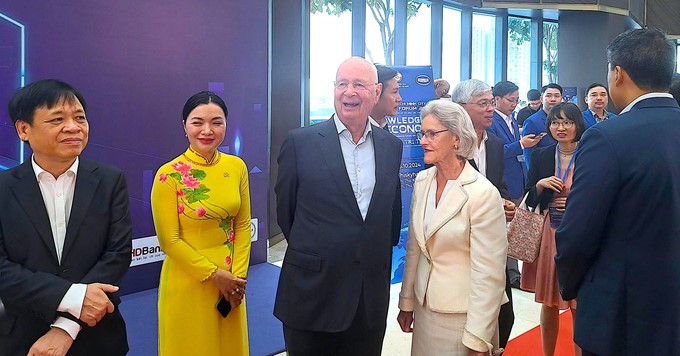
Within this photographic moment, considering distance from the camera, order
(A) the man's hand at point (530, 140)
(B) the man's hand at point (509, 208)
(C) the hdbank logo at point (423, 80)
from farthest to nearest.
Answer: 1. (C) the hdbank logo at point (423, 80)
2. (A) the man's hand at point (530, 140)
3. (B) the man's hand at point (509, 208)

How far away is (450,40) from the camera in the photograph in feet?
31.9

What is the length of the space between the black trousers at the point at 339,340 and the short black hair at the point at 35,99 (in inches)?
44.8

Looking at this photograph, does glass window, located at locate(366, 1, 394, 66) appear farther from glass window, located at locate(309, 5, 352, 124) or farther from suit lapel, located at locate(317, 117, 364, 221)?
suit lapel, located at locate(317, 117, 364, 221)

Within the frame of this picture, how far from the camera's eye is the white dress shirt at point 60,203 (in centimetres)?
156

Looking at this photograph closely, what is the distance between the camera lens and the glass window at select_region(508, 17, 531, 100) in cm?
1122

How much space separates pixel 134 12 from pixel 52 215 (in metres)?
2.57

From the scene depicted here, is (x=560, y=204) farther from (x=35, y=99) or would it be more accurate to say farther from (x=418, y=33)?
(x=418, y=33)

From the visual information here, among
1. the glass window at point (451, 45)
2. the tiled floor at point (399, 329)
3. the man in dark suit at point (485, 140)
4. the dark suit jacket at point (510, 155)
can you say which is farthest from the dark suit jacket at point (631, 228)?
the glass window at point (451, 45)

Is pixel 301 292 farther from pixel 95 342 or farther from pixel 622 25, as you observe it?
pixel 622 25

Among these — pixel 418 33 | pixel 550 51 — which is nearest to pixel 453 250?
pixel 418 33

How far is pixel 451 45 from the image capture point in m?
9.76

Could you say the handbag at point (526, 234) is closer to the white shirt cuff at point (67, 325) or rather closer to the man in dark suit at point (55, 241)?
the man in dark suit at point (55, 241)

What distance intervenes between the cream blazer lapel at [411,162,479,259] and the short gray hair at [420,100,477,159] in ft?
0.23

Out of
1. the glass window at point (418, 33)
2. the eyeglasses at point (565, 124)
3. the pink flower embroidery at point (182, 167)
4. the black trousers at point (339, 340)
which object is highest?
the glass window at point (418, 33)
